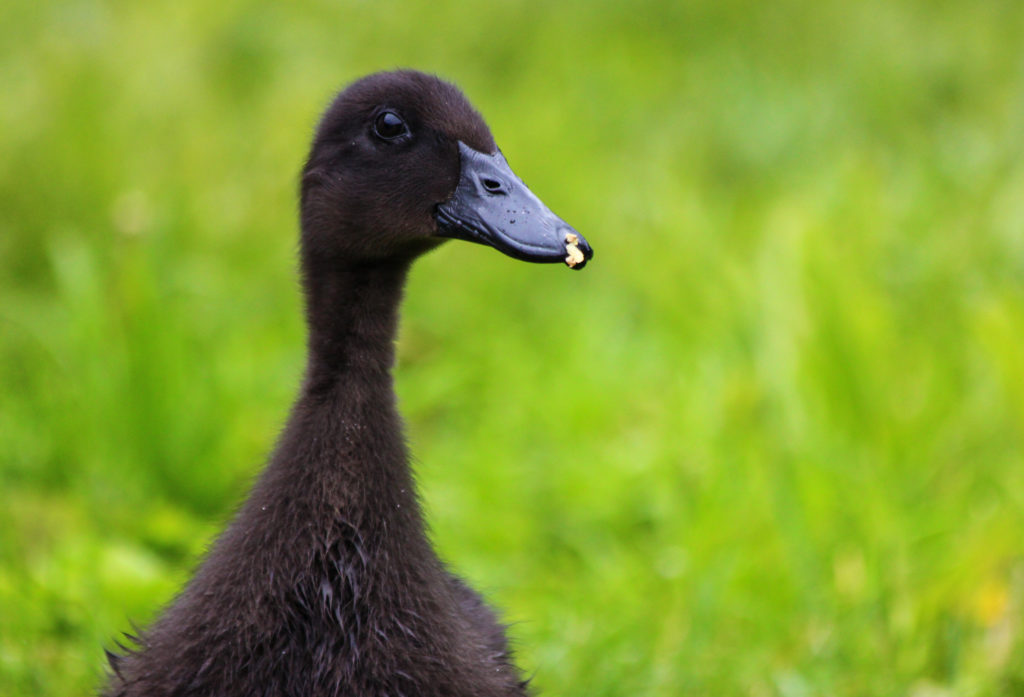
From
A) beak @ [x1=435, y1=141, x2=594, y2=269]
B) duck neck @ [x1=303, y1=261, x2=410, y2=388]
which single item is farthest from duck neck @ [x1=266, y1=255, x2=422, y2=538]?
beak @ [x1=435, y1=141, x2=594, y2=269]

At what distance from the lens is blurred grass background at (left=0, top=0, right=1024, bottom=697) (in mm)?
3398

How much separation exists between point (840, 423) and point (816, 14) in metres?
4.87

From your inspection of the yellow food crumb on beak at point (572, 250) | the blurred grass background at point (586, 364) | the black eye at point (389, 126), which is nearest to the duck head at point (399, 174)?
the black eye at point (389, 126)

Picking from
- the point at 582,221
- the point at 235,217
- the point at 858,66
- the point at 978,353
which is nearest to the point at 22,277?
the point at 235,217

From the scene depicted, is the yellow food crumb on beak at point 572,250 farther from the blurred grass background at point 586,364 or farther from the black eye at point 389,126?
the blurred grass background at point 586,364

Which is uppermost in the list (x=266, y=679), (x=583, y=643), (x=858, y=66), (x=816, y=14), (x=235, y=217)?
(x=816, y=14)

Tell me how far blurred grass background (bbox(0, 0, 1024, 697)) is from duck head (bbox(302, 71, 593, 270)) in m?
0.65

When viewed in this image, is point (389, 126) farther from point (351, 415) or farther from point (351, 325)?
point (351, 415)

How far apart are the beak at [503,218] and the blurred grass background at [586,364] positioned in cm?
79

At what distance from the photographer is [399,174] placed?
2.47 m

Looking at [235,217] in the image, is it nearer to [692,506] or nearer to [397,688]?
[692,506]

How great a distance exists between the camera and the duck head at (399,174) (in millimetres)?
2453

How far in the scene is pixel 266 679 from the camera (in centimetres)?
221

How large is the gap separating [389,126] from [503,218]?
31 cm
